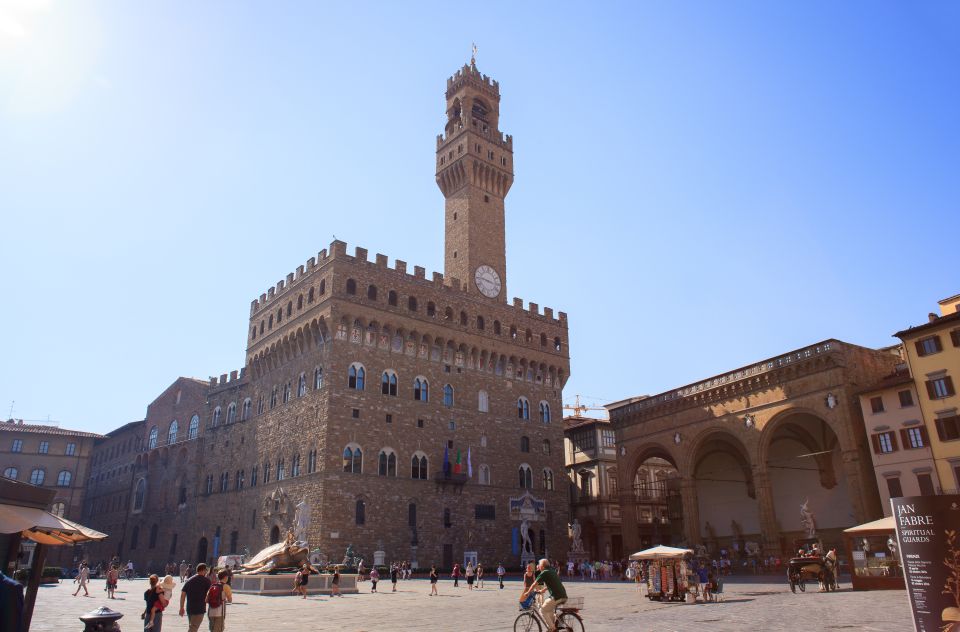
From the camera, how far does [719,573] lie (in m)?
35.7

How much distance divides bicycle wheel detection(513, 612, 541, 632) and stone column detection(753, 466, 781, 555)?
24.8 m

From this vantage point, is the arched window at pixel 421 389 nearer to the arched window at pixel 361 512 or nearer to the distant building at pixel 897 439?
the arched window at pixel 361 512

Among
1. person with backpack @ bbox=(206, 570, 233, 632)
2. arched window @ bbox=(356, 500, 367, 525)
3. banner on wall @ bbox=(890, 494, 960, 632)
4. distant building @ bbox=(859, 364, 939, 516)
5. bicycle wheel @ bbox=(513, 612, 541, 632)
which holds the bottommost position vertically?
bicycle wheel @ bbox=(513, 612, 541, 632)

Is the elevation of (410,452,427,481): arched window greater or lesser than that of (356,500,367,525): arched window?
greater

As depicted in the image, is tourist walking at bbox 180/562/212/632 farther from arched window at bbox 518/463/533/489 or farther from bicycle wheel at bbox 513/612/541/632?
arched window at bbox 518/463/533/489

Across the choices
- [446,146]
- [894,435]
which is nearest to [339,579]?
[894,435]

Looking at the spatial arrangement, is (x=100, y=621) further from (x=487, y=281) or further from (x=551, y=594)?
(x=487, y=281)

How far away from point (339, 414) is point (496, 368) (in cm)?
1160

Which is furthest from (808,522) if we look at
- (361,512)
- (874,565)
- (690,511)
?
(361,512)

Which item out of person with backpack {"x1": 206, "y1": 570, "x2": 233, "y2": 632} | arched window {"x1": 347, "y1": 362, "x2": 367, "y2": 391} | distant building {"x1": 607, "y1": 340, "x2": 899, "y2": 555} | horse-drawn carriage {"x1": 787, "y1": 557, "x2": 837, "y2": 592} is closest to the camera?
person with backpack {"x1": 206, "y1": 570, "x2": 233, "y2": 632}

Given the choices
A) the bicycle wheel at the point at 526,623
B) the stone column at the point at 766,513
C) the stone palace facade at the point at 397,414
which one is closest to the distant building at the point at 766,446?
the stone column at the point at 766,513

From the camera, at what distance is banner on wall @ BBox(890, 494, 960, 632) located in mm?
7616

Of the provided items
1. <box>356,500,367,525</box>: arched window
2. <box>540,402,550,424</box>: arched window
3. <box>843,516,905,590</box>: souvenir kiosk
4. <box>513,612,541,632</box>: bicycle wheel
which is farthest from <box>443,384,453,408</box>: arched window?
<box>513,612,541,632</box>: bicycle wheel

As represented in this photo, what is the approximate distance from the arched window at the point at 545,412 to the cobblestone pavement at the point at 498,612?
20.5 meters
